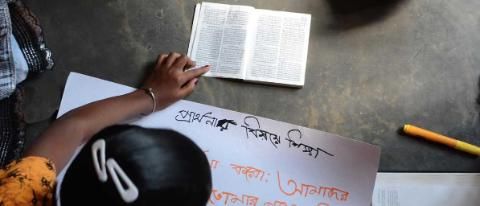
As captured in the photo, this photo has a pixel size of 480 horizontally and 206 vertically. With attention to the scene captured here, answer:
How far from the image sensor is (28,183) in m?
0.49

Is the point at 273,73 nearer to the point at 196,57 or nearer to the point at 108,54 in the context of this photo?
the point at 196,57

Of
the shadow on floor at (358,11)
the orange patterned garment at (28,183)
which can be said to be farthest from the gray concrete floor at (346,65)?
the orange patterned garment at (28,183)

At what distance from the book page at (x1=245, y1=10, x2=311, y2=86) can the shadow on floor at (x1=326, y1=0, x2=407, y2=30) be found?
0.14ft

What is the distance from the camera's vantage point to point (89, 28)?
0.74 m

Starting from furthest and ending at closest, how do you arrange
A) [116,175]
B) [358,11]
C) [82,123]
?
[358,11] → [82,123] → [116,175]

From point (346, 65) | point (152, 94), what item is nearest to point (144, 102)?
point (152, 94)

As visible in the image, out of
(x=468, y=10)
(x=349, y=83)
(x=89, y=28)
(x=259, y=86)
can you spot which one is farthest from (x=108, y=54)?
(x=468, y=10)

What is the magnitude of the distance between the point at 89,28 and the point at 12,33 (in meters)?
0.11

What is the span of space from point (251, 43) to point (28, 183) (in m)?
0.35

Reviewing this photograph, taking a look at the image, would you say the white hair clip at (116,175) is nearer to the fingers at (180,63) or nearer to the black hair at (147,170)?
the black hair at (147,170)

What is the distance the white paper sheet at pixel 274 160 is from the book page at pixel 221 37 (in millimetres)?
74

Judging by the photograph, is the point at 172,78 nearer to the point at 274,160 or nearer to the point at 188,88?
the point at 188,88

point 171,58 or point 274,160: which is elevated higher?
point 171,58

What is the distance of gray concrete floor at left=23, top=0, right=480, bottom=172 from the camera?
2.20 ft
